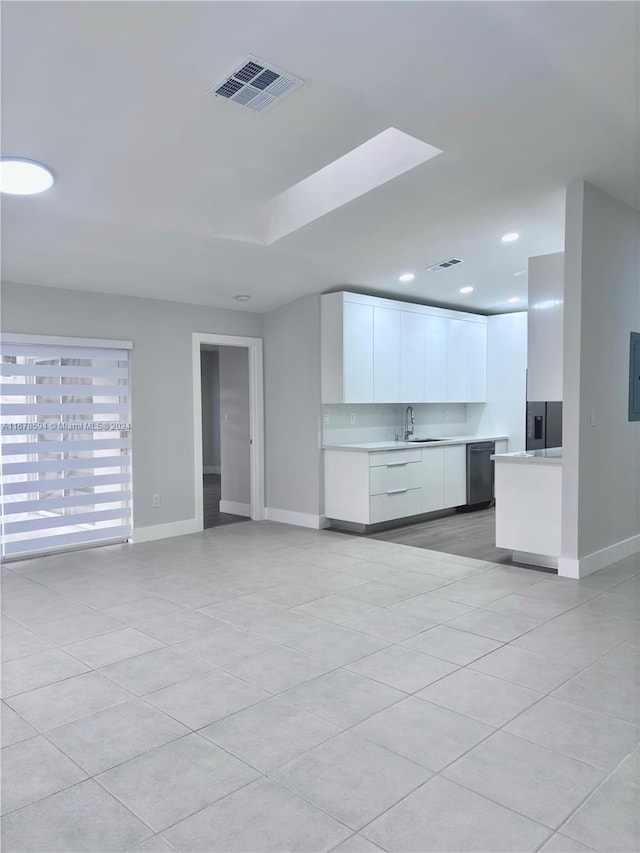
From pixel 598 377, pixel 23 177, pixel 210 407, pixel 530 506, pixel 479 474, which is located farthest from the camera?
pixel 210 407

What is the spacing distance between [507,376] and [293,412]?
3.06 meters

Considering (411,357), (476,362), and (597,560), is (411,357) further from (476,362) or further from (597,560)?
(597,560)

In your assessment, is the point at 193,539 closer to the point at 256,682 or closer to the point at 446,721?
the point at 256,682

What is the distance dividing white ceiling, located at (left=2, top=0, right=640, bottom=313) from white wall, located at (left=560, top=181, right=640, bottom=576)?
1.07 feet

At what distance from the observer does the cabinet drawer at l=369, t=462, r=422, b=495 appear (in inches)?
249

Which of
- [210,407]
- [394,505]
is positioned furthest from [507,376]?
[210,407]

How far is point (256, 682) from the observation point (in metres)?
2.97

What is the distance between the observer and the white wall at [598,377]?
4.59 meters

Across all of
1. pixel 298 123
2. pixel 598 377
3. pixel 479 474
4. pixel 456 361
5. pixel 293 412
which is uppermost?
pixel 298 123

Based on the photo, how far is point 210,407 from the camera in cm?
1230

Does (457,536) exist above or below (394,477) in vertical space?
below

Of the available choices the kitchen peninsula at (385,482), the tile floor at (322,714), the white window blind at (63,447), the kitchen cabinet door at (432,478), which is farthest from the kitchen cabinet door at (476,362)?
the white window blind at (63,447)

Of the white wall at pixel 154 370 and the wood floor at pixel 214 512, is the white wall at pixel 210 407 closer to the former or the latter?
the wood floor at pixel 214 512

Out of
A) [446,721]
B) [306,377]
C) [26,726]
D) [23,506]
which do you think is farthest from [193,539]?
[446,721]
